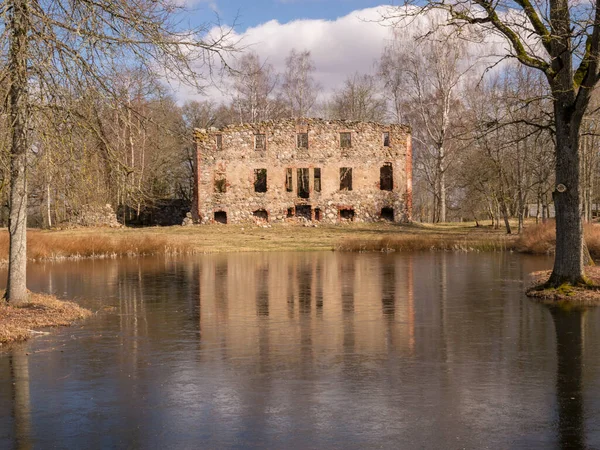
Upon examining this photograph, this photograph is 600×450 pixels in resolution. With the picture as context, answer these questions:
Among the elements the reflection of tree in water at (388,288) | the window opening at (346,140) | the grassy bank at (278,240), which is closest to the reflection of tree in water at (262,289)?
the reflection of tree in water at (388,288)

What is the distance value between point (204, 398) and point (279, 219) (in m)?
41.2

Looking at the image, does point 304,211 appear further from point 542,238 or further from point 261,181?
point 542,238

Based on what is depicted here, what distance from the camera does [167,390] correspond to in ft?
30.1

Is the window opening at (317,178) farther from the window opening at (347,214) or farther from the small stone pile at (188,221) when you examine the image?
the small stone pile at (188,221)

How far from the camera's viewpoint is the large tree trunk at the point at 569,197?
16.5 metres

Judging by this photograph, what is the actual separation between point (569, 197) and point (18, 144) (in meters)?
11.6

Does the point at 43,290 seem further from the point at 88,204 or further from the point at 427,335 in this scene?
the point at 427,335

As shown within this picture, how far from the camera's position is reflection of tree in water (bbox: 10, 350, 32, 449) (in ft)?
24.6

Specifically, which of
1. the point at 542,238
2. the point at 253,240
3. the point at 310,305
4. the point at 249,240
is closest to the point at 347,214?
the point at 253,240

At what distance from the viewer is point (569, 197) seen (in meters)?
16.7

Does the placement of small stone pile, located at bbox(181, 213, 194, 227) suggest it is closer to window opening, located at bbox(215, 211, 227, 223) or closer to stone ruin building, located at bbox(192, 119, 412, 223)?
stone ruin building, located at bbox(192, 119, 412, 223)

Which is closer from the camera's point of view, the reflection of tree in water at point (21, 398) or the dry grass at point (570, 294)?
the reflection of tree in water at point (21, 398)

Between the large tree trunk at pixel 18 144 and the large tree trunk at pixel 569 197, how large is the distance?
11216 mm

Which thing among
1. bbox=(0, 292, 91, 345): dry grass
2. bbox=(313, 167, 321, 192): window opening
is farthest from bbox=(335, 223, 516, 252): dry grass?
bbox=(0, 292, 91, 345): dry grass
